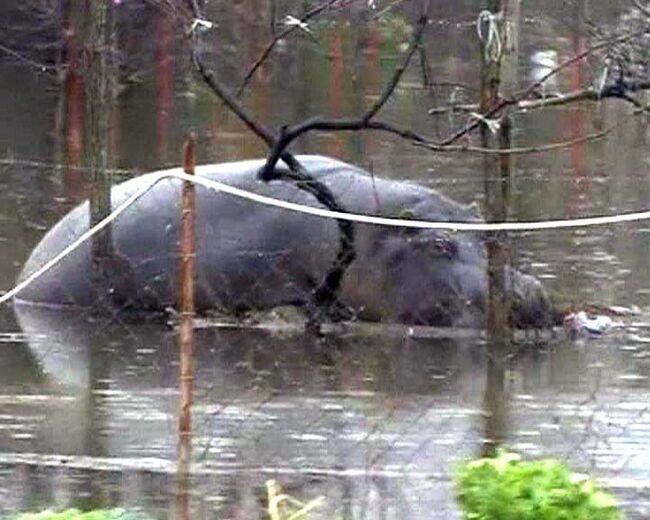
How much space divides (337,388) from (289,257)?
1932mm

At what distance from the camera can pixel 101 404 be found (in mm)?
9836

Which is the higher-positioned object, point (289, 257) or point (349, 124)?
point (349, 124)

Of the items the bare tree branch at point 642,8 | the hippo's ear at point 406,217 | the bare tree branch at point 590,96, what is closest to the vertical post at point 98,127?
the hippo's ear at point 406,217

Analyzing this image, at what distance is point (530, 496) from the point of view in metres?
5.70

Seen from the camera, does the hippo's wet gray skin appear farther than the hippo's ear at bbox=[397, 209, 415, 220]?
No

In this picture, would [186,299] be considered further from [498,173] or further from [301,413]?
[498,173]

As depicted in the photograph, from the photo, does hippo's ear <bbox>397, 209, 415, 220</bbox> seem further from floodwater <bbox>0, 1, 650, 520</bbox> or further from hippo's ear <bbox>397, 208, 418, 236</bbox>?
floodwater <bbox>0, 1, 650, 520</bbox>

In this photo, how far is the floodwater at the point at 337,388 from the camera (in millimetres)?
8094

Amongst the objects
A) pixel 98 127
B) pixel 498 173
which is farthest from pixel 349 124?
pixel 98 127

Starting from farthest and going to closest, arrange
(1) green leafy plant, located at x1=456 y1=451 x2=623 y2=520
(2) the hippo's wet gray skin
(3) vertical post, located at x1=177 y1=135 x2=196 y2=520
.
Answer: (2) the hippo's wet gray skin
(3) vertical post, located at x1=177 y1=135 x2=196 y2=520
(1) green leafy plant, located at x1=456 y1=451 x2=623 y2=520

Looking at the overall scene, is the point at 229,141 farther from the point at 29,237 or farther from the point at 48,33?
the point at 29,237

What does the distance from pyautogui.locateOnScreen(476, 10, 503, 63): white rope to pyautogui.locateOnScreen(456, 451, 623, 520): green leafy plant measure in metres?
5.50

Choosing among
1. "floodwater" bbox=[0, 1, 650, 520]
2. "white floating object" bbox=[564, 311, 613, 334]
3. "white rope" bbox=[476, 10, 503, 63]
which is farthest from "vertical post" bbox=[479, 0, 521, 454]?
"white floating object" bbox=[564, 311, 613, 334]

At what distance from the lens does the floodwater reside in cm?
809
